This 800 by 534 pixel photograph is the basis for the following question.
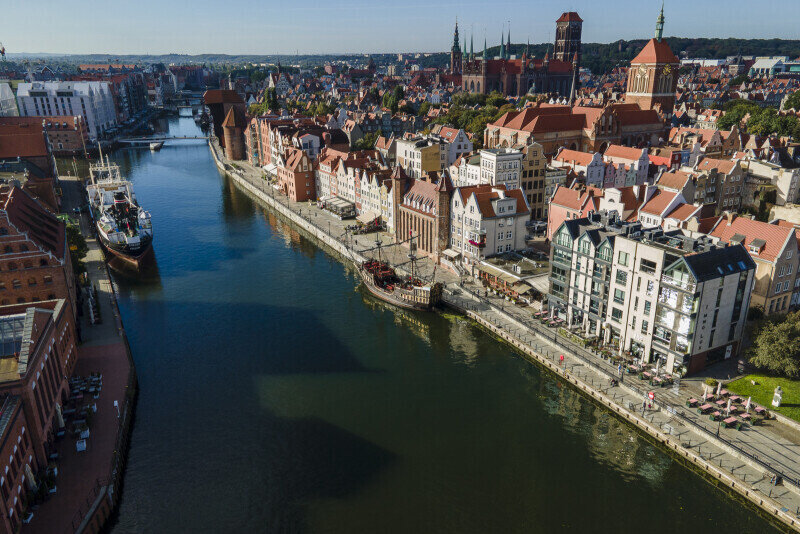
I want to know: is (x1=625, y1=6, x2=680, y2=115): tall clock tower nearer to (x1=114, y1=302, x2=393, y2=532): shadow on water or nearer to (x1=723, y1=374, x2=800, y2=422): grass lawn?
(x1=723, y1=374, x2=800, y2=422): grass lawn

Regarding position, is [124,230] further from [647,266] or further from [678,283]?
[678,283]

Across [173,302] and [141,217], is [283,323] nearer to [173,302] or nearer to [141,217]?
[173,302]

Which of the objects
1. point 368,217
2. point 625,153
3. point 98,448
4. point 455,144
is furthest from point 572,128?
point 98,448

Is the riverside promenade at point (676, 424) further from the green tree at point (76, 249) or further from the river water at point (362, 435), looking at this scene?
the green tree at point (76, 249)

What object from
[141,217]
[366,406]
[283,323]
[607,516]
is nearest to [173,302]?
[283,323]

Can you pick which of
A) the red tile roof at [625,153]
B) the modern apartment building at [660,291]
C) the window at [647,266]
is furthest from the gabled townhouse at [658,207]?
the red tile roof at [625,153]

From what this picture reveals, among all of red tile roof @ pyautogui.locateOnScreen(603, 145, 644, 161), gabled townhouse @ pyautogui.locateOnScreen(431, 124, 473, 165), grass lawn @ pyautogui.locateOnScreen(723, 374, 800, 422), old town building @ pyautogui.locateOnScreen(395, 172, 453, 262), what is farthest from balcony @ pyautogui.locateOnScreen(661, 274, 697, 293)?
gabled townhouse @ pyautogui.locateOnScreen(431, 124, 473, 165)
